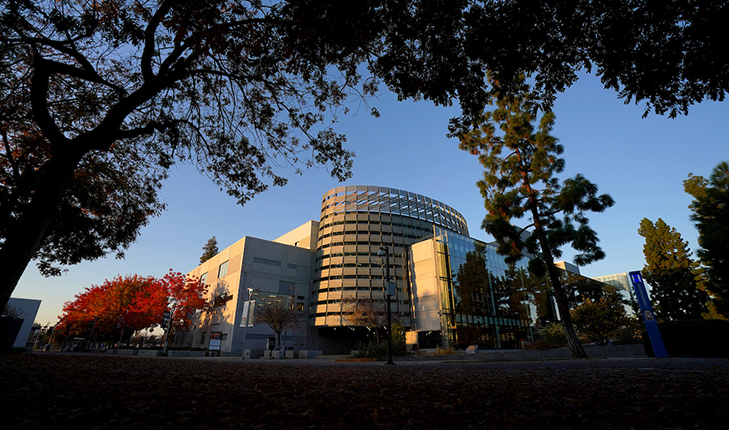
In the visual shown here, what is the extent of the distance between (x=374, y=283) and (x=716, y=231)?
134 ft

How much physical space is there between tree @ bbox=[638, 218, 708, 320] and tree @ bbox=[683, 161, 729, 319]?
1319 cm

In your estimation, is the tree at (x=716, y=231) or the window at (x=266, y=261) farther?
the window at (x=266, y=261)

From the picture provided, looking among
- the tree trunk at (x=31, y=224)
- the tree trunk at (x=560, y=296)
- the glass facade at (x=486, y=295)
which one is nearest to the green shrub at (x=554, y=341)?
the tree trunk at (x=560, y=296)

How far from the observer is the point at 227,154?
9.85 m

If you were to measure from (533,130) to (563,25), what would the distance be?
1545cm

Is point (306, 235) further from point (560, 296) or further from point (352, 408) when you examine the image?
point (352, 408)

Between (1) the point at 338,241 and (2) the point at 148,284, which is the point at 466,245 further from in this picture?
(2) the point at 148,284

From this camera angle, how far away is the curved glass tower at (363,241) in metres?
52.7

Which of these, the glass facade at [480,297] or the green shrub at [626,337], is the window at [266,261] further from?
the green shrub at [626,337]

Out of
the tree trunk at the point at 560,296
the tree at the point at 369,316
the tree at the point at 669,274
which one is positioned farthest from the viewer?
the tree at the point at 369,316

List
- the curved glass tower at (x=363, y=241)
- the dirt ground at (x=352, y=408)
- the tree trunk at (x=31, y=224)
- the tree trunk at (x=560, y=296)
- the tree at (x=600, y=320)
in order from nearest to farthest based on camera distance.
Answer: the dirt ground at (x=352, y=408), the tree trunk at (x=31, y=224), the tree trunk at (x=560, y=296), the tree at (x=600, y=320), the curved glass tower at (x=363, y=241)

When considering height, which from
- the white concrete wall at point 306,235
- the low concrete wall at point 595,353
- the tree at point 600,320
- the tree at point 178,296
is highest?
the white concrete wall at point 306,235

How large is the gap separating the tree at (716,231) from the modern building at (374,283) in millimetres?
27675

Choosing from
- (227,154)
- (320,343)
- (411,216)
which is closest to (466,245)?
(411,216)
